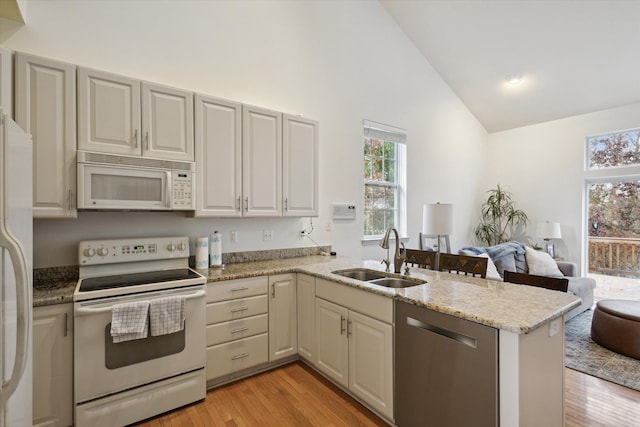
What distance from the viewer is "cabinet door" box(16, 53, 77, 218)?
6.14 feet

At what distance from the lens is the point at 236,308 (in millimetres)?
2414

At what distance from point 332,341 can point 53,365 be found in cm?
168

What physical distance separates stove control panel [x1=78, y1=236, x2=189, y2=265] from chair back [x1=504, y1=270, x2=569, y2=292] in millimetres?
2522

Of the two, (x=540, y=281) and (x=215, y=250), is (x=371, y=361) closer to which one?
(x=540, y=281)

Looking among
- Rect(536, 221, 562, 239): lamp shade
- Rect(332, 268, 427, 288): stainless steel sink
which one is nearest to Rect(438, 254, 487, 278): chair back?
Rect(332, 268, 427, 288): stainless steel sink

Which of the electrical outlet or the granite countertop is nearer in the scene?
→ the granite countertop

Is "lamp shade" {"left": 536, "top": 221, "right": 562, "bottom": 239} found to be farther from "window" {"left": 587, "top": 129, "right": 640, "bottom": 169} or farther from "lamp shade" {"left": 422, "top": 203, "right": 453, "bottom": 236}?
"lamp shade" {"left": 422, "top": 203, "right": 453, "bottom": 236}

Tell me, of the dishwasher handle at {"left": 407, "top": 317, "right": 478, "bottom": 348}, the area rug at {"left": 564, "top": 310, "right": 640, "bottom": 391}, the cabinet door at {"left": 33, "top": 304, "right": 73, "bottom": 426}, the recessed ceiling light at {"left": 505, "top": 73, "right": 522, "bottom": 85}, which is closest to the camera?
the dishwasher handle at {"left": 407, "top": 317, "right": 478, "bottom": 348}

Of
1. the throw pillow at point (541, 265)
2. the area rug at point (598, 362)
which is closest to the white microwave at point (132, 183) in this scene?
the area rug at point (598, 362)

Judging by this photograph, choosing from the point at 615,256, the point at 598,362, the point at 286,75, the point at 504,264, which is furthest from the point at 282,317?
the point at 615,256

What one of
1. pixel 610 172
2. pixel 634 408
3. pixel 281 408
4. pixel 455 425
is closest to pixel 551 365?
pixel 455 425

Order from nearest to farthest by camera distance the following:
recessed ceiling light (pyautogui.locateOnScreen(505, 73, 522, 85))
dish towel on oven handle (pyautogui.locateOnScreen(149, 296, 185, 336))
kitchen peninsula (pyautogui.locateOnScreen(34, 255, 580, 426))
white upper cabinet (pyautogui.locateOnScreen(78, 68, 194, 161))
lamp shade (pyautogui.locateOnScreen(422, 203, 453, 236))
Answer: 1. kitchen peninsula (pyautogui.locateOnScreen(34, 255, 580, 426))
2. dish towel on oven handle (pyautogui.locateOnScreen(149, 296, 185, 336))
3. white upper cabinet (pyautogui.locateOnScreen(78, 68, 194, 161))
4. lamp shade (pyautogui.locateOnScreen(422, 203, 453, 236))
5. recessed ceiling light (pyautogui.locateOnScreen(505, 73, 522, 85))

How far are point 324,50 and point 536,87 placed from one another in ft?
10.6

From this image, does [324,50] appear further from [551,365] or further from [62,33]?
[551,365]
